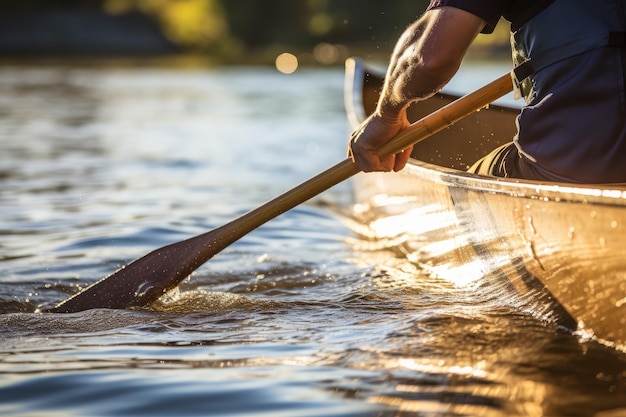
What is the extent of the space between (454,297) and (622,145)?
1115mm

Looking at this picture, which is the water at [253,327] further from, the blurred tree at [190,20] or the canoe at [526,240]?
the blurred tree at [190,20]

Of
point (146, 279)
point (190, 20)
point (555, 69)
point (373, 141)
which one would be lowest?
point (146, 279)

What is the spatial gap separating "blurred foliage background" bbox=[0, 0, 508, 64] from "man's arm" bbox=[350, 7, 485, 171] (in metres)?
45.5

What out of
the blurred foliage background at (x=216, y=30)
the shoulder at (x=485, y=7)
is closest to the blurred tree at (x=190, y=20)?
the blurred foliage background at (x=216, y=30)

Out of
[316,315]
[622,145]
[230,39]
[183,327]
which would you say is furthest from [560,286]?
[230,39]

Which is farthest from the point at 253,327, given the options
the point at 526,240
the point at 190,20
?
the point at 190,20

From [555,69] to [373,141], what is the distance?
2.49 ft

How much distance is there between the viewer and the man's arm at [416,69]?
10.3 ft

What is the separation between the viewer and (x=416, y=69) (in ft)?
10.7

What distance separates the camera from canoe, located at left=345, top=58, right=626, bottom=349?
2.88m

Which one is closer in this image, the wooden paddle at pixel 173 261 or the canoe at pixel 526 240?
the canoe at pixel 526 240

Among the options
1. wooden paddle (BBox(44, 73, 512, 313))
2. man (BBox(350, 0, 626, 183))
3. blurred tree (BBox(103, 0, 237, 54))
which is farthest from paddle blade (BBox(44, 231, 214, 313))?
blurred tree (BBox(103, 0, 237, 54))

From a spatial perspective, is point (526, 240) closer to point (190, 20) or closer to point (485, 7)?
point (485, 7)

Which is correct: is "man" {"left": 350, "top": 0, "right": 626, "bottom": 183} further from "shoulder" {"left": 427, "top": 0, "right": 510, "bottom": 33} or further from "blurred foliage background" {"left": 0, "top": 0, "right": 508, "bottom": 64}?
"blurred foliage background" {"left": 0, "top": 0, "right": 508, "bottom": 64}
